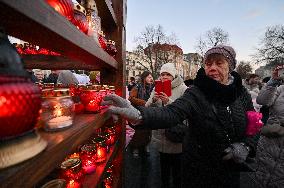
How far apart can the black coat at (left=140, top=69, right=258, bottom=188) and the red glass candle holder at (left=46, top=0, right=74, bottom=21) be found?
115 centimetres

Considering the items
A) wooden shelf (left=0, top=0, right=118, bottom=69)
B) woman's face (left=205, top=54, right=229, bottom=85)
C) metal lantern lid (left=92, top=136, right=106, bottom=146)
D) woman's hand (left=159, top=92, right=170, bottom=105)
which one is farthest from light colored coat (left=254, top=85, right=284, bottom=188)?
wooden shelf (left=0, top=0, right=118, bottom=69)

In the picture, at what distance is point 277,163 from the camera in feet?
13.5

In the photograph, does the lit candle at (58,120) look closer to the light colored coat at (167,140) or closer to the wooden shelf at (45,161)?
the wooden shelf at (45,161)

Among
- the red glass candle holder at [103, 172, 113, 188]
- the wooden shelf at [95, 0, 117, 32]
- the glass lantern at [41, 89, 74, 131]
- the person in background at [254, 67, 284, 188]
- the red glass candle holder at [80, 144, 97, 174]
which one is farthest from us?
the person in background at [254, 67, 284, 188]

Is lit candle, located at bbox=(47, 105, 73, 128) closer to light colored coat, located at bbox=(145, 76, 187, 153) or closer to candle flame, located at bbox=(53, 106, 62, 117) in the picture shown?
candle flame, located at bbox=(53, 106, 62, 117)

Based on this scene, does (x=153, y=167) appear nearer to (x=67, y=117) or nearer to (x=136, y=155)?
(x=136, y=155)

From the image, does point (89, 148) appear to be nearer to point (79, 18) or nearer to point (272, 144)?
point (79, 18)

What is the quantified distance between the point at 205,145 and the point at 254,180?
3468mm

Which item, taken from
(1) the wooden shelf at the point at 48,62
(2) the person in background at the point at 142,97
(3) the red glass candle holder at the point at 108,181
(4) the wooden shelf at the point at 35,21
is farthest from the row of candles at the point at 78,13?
(2) the person in background at the point at 142,97

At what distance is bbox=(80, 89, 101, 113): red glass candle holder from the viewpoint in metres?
1.36

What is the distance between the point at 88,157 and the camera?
1.68m

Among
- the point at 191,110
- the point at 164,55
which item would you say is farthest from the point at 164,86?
the point at 164,55

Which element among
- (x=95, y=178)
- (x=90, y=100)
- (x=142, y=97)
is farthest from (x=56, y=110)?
(x=142, y=97)

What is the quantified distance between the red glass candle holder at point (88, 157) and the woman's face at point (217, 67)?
124 centimetres
